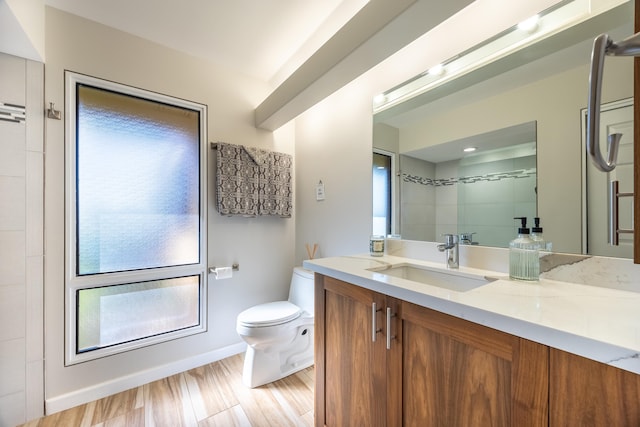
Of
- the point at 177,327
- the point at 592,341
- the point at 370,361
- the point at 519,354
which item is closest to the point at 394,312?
the point at 370,361

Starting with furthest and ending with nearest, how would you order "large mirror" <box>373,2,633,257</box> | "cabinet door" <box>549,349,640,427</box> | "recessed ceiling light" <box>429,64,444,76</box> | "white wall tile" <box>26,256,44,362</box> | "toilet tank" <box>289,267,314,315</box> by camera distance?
"toilet tank" <box>289,267,314,315</box>, "white wall tile" <box>26,256,44,362</box>, "recessed ceiling light" <box>429,64,444,76</box>, "large mirror" <box>373,2,633,257</box>, "cabinet door" <box>549,349,640,427</box>

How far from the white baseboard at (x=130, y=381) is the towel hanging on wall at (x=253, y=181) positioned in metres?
1.17

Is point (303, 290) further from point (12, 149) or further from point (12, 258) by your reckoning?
point (12, 149)

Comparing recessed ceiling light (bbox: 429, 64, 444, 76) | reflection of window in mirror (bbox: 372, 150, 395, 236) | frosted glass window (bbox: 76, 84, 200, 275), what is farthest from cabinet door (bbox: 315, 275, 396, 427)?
frosted glass window (bbox: 76, 84, 200, 275)

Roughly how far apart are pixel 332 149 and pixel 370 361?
5.05 ft

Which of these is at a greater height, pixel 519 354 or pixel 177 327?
pixel 519 354

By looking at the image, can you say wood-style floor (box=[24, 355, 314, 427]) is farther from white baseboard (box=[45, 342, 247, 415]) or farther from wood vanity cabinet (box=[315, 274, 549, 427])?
wood vanity cabinet (box=[315, 274, 549, 427])

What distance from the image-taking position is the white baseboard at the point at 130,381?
1516 mm

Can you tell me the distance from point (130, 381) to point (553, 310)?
2.36 m

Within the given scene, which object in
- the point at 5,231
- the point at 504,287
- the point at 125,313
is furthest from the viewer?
the point at 125,313

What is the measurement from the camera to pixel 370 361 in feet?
3.31

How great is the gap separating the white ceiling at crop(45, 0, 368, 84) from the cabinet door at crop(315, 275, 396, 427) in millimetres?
1700

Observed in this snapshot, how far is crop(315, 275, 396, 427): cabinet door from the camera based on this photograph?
0.98 m

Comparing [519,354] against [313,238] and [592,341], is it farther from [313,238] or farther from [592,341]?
[313,238]
